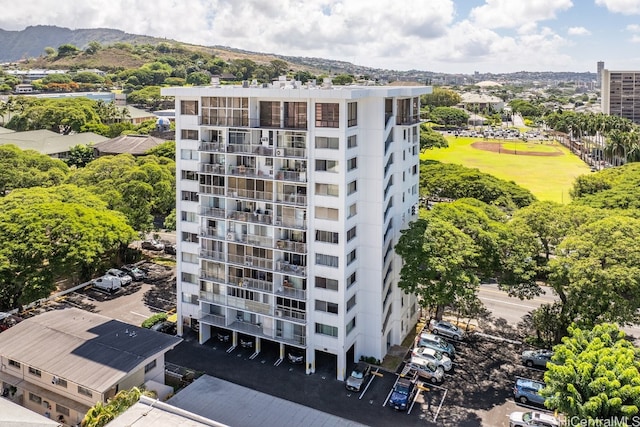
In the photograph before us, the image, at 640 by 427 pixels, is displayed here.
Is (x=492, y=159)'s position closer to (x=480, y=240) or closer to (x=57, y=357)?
(x=480, y=240)

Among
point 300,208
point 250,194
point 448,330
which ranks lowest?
point 448,330

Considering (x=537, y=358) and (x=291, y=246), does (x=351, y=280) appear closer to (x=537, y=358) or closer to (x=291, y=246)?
(x=291, y=246)

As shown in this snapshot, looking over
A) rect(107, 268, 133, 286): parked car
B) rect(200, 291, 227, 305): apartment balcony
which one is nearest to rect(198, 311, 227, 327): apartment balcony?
rect(200, 291, 227, 305): apartment balcony

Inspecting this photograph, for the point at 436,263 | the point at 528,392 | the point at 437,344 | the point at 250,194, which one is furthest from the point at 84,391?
the point at 528,392

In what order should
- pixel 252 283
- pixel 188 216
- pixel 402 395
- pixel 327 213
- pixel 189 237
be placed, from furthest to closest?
pixel 189 237 → pixel 188 216 → pixel 252 283 → pixel 327 213 → pixel 402 395

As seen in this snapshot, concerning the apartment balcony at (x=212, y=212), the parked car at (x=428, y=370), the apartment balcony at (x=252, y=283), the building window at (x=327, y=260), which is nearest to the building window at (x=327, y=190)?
the building window at (x=327, y=260)

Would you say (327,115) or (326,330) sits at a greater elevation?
(327,115)

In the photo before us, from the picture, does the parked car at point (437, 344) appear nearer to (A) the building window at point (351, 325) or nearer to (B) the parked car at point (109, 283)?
(A) the building window at point (351, 325)

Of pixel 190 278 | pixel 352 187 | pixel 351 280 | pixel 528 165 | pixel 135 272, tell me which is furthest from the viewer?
pixel 528 165
